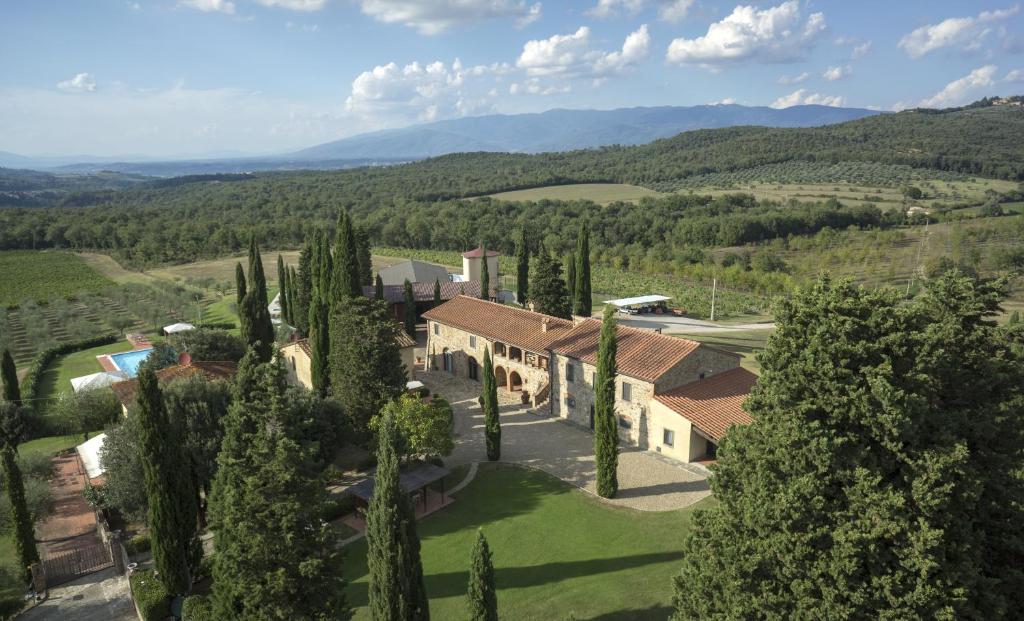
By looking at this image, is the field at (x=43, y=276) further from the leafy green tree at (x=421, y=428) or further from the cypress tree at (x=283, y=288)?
the leafy green tree at (x=421, y=428)

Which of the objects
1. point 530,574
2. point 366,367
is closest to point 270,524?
point 530,574

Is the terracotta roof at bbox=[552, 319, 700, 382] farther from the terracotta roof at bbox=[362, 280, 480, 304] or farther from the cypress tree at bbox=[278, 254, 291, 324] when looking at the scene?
the cypress tree at bbox=[278, 254, 291, 324]

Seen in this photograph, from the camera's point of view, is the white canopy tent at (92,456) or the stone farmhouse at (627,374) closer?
the white canopy tent at (92,456)

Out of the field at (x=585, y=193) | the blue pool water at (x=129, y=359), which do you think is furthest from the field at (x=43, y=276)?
the field at (x=585, y=193)

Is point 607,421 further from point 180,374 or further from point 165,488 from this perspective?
point 180,374

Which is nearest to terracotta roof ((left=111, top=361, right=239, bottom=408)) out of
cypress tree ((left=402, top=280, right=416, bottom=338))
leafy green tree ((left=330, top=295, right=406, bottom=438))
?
leafy green tree ((left=330, top=295, right=406, bottom=438))

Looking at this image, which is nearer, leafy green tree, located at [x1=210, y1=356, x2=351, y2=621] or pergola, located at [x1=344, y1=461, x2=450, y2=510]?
leafy green tree, located at [x1=210, y1=356, x2=351, y2=621]
